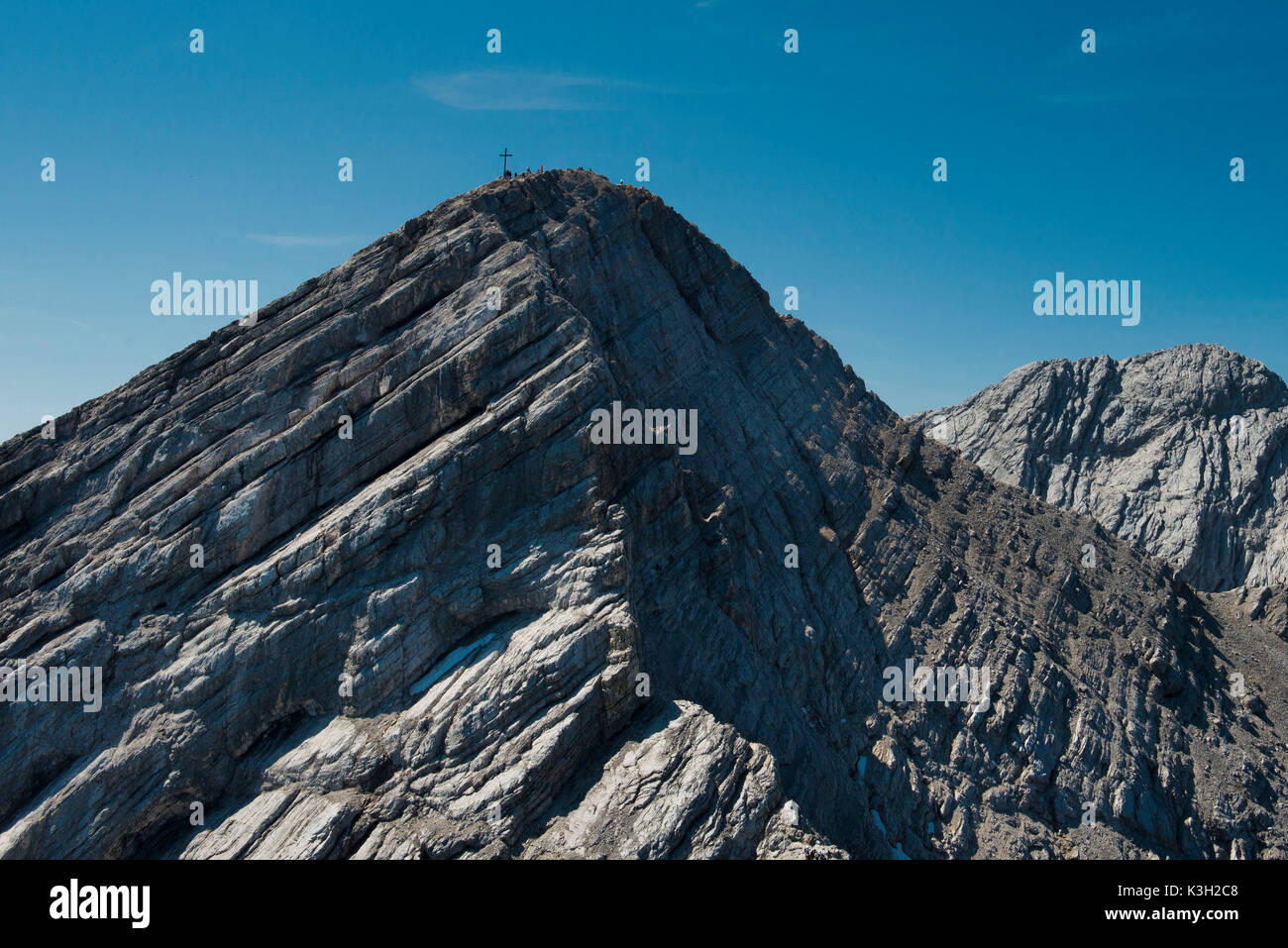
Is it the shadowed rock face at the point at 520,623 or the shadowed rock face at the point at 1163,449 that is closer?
the shadowed rock face at the point at 520,623

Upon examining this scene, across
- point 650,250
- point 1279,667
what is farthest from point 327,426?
point 1279,667

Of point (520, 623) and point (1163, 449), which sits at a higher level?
point (1163, 449)

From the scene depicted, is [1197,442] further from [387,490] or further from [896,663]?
[387,490]

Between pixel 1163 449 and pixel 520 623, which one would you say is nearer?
pixel 520 623

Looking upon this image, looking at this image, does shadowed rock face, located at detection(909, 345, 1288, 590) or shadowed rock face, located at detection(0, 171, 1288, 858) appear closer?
shadowed rock face, located at detection(0, 171, 1288, 858)
